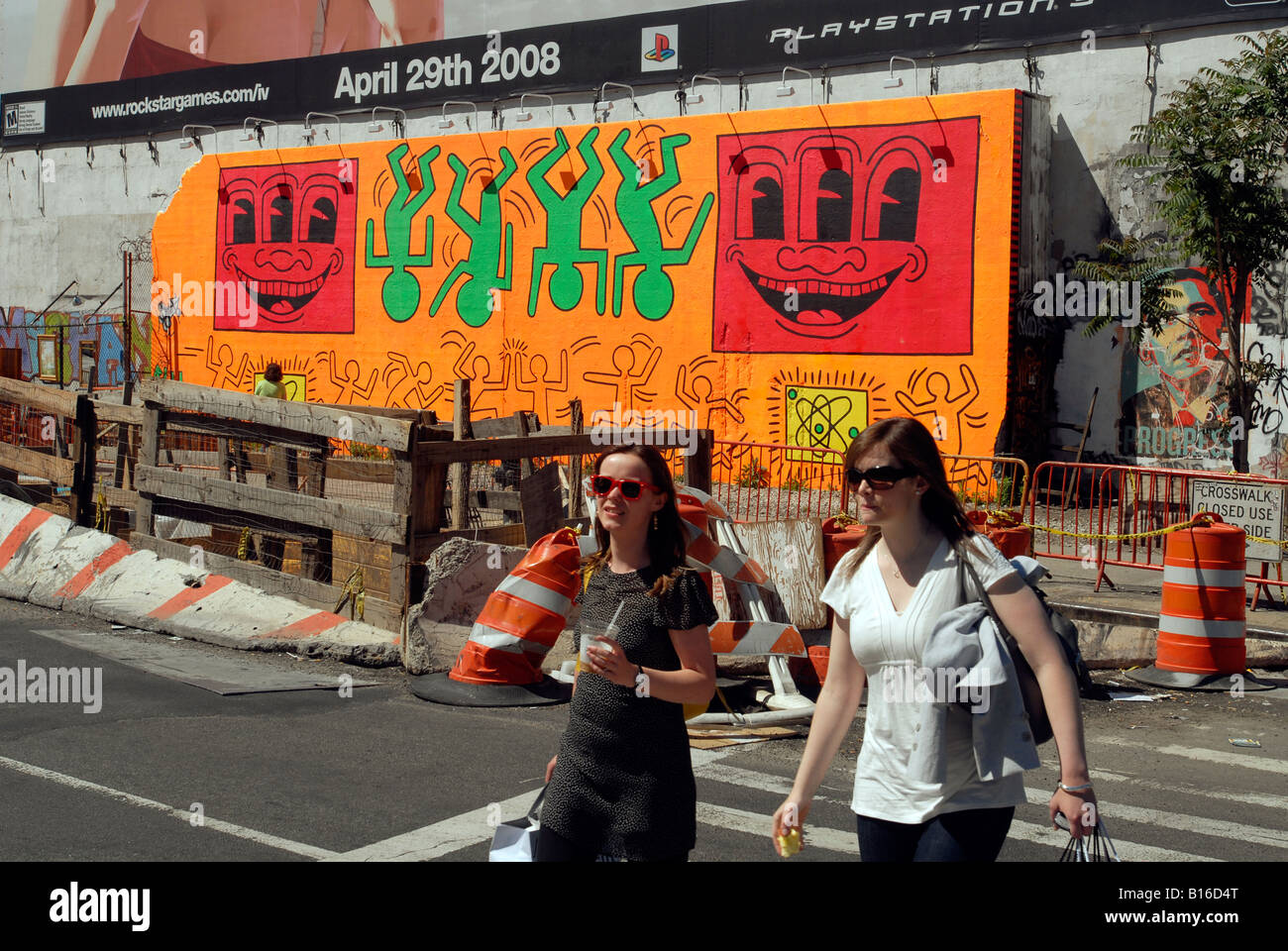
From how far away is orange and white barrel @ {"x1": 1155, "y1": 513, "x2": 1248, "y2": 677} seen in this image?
32.6ft

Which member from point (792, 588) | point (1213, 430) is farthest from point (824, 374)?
point (792, 588)

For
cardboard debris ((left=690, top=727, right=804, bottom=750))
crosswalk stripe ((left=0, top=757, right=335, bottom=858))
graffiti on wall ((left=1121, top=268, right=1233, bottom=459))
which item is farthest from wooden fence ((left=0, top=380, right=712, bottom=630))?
graffiti on wall ((left=1121, top=268, right=1233, bottom=459))

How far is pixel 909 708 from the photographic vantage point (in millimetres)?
3697

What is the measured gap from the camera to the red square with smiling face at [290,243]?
26.3 metres

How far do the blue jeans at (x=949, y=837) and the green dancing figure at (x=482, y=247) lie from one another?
20840 mm

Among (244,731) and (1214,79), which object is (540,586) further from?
(1214,79)

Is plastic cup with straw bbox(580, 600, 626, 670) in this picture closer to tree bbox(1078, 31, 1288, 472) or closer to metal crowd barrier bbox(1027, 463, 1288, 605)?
metal crowd barrier bbox(1027, 463, 1288, 605)

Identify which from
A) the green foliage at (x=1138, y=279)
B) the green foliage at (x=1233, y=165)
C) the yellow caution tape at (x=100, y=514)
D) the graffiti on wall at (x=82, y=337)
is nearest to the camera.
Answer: the yellow caution tape at (x=100, y=514)

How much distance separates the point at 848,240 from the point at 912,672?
55.1 ft

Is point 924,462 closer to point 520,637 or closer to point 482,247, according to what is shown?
point 520,637

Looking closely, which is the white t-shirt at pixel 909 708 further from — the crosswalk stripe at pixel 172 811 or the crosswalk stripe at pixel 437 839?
the crosswalk stripe at pixel 172 811

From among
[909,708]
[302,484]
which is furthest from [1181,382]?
[909,708]

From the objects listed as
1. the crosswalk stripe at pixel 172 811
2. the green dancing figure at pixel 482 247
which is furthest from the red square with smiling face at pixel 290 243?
the crosswalk stripe at pixel 172 811

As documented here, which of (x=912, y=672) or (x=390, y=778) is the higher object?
(x=912, y=672)
